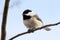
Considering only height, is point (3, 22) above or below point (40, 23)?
above

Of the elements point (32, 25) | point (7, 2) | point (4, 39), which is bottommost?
point (32, 25)

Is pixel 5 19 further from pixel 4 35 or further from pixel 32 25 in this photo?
pixel 32 25

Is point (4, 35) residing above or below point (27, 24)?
above

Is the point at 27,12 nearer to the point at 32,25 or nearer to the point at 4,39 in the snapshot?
the point at 32,25

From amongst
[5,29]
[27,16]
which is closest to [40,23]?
[27,16]

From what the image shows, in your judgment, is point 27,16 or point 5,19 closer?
point 5,19

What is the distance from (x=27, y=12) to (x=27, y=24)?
317 millimetres

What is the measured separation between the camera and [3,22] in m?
0.57

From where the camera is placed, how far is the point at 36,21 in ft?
7.45

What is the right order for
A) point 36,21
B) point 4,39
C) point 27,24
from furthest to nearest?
point 36,21 < point 27,24 < point 4,39

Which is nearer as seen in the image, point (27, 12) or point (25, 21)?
point (25, 21)

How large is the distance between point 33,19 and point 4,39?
172 centimetres

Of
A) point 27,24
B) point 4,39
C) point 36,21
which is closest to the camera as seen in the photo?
point 4,39

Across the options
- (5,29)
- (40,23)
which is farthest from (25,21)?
(5,29)
